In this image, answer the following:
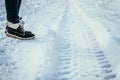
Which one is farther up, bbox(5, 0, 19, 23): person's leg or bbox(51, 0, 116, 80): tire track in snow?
bbox(5, 0, 19, 23): person's leg

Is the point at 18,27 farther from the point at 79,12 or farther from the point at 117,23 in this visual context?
the point at 79,12

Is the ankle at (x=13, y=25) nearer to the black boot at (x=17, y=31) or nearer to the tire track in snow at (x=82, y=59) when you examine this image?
the black boot at (x=17, y=31)

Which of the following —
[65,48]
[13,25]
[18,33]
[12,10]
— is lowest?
[65,48]

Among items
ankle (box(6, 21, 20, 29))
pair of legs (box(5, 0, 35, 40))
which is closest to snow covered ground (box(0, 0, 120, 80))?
pair of legs (box(5, 0, 35, 40))

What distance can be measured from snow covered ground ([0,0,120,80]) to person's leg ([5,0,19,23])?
409 millimetres

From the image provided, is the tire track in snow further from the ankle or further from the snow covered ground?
the ankle

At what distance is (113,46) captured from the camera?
321 centimetres

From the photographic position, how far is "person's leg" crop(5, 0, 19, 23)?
2.86 m

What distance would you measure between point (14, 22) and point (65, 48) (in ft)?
2.44

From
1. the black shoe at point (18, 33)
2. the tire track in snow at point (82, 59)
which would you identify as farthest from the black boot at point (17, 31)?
the tire track in snow at point (82, 59)

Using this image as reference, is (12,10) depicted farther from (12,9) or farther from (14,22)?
(14,22)

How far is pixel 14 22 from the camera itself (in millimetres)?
3053

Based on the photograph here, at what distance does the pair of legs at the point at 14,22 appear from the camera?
2881 millimetres

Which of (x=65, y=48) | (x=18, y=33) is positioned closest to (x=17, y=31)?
(x=18, y=33)
